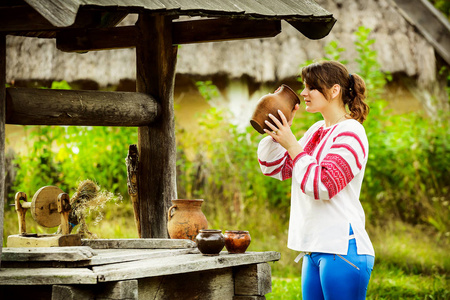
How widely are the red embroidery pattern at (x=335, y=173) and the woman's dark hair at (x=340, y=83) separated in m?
0.33

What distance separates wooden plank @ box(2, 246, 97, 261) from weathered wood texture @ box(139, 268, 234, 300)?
1.06 feet

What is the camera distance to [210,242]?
3.58m

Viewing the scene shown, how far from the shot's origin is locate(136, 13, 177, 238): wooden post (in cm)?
446

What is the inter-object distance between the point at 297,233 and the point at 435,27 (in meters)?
9.50

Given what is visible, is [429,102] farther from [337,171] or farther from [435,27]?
[337,171]

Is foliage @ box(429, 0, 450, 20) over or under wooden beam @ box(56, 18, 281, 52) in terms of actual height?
over

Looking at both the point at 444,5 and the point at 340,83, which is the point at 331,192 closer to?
the point at 340,83

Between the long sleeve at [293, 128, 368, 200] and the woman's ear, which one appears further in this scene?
the woman's ear

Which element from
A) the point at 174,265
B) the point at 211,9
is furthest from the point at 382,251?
the point at 211,9

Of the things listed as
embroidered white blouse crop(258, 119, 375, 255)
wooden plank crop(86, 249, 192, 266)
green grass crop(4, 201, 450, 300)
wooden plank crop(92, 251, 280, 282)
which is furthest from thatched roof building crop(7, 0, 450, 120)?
embroidered white blouse crop(258, 119, 375, 255)

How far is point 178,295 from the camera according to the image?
3.50 m

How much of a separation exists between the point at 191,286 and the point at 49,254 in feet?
2.67

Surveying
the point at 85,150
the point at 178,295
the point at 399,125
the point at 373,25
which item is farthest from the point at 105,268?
the point at 373,25

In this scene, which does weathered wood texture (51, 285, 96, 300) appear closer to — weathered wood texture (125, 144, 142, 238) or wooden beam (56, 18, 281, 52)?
weathered wood texture (125, 144, 142, 238)
